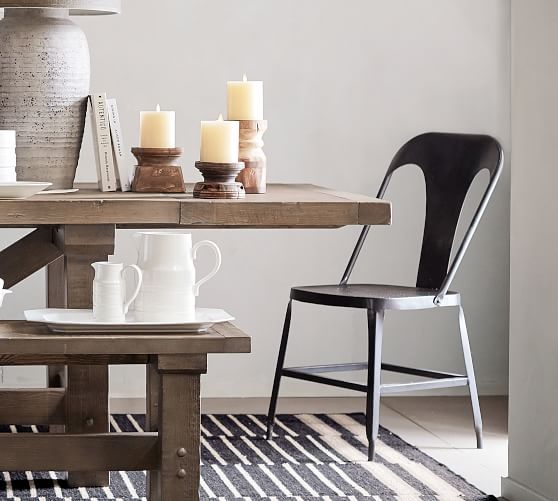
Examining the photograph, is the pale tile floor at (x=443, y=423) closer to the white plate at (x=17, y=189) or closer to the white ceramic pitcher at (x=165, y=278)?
the white ceramic pitcher at (x=165, y=278)

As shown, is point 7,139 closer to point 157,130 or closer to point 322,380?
Answer: point 157,130

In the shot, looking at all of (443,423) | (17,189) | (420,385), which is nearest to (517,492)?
(420,385)

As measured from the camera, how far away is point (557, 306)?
2621 millimetres

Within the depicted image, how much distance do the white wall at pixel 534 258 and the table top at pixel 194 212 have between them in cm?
64

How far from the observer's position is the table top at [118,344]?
6.53 ft

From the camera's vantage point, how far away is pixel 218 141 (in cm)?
231

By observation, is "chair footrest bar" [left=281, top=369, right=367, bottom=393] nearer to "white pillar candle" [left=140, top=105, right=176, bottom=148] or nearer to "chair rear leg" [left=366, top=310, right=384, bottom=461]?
Answer: "chair rear leg" [left=366, top=310, right=384, bottom=461]

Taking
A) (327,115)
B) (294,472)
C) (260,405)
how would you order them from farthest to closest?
(327,115), (260,405), (294,472)

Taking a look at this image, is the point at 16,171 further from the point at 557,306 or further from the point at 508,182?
the point at 508,182

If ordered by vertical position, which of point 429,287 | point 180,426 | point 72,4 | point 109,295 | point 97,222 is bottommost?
point 180,426

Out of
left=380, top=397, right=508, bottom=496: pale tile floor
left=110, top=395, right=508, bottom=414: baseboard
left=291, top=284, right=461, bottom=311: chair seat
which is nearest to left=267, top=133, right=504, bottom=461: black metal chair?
left=291, top=284, right=461, bottom=311: chair seat

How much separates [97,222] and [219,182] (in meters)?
0.26

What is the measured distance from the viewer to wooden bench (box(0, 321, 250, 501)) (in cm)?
200

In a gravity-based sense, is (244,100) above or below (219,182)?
above
